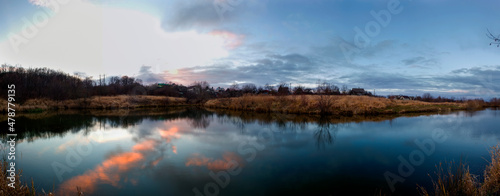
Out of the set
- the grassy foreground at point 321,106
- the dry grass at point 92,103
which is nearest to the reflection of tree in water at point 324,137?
the grassy foreground at point 321,106

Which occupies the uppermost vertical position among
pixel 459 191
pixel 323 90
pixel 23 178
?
pixel 323 90

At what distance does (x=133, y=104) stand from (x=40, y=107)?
11223mm

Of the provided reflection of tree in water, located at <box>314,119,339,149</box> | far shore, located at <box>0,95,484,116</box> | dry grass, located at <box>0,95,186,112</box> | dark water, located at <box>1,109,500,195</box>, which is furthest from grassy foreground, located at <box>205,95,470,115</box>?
dry grass, located at <box>0,95,186,112</box>

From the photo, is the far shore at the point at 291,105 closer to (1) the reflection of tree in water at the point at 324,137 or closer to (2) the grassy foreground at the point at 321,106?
(2) the grassy foreground at the point at 321,106

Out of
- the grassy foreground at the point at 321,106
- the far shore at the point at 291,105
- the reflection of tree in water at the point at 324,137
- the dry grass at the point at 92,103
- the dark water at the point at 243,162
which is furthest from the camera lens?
the dry grass at the point at 92,103

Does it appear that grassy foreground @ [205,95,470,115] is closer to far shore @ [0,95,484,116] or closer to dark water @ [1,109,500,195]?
far shore @ [0,95,484,116]

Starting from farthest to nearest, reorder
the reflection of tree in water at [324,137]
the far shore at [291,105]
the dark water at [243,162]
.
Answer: the far shore at [291,105], the reflection of tree in water at [324,137], the dark water at [243,162]

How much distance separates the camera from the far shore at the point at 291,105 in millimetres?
21562

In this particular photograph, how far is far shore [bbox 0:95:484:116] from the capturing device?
21562mm

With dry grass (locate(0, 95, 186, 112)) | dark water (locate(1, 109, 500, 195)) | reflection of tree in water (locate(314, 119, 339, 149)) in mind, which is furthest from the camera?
dry grass (locate(0, 95, 186, 112))

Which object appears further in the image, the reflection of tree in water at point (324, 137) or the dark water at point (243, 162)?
the reflection of tree in water at point (324, 137)

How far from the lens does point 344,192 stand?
16.4ft

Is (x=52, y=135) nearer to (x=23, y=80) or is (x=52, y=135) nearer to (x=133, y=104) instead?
(x=133, y=104)

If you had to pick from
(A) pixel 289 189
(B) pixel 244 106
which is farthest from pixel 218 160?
(B) pixel 244 106
